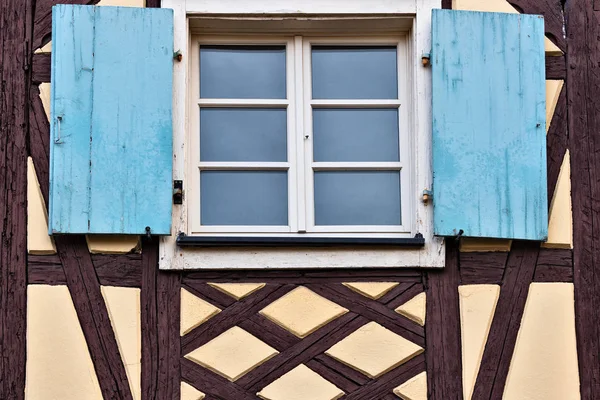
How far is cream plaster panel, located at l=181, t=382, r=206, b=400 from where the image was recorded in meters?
4.79

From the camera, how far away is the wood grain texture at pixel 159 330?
4801mm

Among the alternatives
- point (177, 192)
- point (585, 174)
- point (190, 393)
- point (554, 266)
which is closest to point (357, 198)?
point (177, 192)

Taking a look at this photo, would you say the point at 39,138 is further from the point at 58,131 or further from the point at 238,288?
the point at 238,288

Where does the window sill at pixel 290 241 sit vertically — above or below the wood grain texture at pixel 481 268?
above

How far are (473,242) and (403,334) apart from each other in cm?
53

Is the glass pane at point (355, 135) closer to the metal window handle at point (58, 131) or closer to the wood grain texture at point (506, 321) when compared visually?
the wood grain texture at point (506, 321)

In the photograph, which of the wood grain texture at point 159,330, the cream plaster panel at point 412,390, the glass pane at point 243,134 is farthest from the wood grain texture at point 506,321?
the wood grain texture at point 159,330

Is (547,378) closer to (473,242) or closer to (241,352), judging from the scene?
(473,242)

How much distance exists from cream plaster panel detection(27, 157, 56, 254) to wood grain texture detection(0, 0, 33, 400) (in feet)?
0.07

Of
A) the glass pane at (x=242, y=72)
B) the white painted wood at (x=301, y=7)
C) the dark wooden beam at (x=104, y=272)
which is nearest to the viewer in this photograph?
the dark wooden beam at (x=104, y=272)

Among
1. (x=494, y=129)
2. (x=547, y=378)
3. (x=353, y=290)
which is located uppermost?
(x=494, y=129)

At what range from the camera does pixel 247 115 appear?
17.1 feet

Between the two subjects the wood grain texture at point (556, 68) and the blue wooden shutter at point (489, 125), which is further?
the wood grain texture at point (556, 68)

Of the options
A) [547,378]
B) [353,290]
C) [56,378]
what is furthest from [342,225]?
[56,378]
